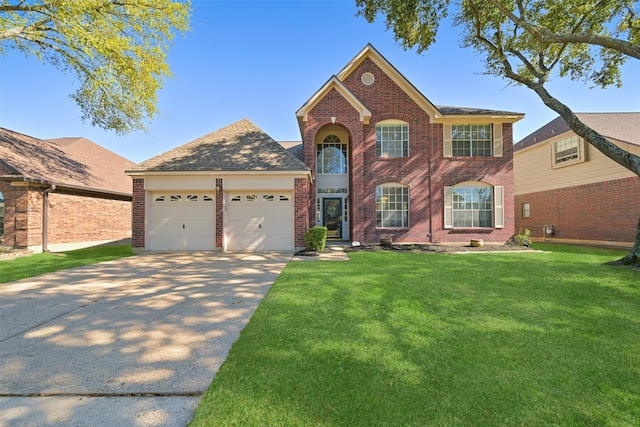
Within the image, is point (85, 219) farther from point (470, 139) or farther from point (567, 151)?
point (567, 151)

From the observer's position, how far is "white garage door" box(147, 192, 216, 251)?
11.8 m

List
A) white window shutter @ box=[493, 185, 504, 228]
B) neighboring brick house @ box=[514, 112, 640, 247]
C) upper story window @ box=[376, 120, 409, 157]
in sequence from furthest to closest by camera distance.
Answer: upper story window @ box=[376, 120, 409, 157] < white window shutter @ box=[493, 185, 504, 228] < neighboring brick house @ box=[514, 112, 640, 247]

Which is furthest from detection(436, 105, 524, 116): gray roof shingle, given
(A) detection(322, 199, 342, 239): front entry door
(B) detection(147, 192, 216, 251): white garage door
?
(B) detection(147, 192, 216, 251): white garage door

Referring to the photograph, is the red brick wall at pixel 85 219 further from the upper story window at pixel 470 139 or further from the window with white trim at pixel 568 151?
the window with white trim at pixel 568 151

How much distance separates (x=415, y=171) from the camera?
14.1 m

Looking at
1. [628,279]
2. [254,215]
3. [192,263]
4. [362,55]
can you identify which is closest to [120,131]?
→ [254,215]

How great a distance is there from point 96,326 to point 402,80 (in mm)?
14567

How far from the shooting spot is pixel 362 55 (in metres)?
14.0

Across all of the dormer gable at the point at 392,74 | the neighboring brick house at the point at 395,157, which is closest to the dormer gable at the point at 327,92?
the neighboring brick house at the point at 395,157

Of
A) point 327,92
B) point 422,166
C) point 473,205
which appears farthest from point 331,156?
point 473,205

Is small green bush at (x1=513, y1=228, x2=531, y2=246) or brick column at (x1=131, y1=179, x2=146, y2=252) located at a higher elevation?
brick column at (x1=131, y1=179, x2=146, y2=252)

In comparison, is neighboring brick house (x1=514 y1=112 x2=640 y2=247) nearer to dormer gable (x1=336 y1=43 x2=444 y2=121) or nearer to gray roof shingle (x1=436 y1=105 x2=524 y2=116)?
gray roof shingle (x1=436 y1=105 x2=524 y2=116)

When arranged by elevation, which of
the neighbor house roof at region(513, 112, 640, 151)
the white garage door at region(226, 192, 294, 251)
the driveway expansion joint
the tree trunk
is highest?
the neighbor house roof at region(513, 112, 640, 151)

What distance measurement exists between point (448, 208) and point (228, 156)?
34.8 ft
